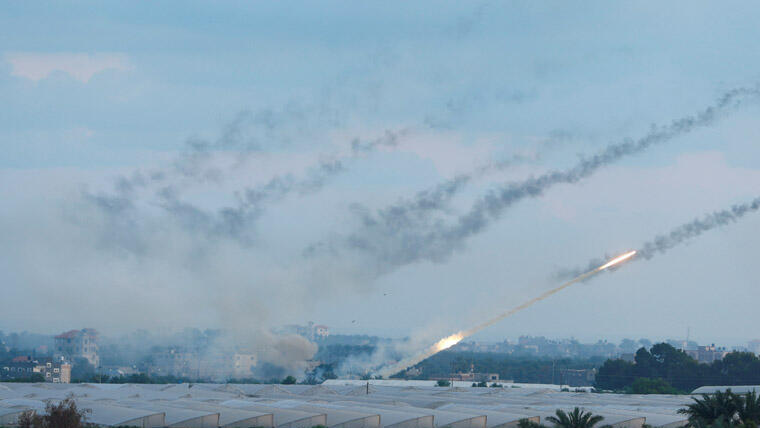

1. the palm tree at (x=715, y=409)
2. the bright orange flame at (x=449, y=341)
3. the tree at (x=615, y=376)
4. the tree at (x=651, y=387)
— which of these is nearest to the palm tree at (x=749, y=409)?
the palm tree at (x=715, y=409)

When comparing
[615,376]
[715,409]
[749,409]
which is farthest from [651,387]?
[749,409]

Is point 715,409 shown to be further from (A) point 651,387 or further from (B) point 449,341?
(A) point 651,387

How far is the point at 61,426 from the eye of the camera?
167ft

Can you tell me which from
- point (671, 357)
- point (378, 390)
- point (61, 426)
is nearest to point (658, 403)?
point (378, 390)

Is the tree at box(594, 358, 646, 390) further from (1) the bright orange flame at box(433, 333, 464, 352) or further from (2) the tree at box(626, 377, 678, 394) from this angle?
(1) the bright orange flame at box(433, 333, 464, 352)

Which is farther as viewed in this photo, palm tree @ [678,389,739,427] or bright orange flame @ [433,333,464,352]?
bright orange flame @ [433,333,464,352]

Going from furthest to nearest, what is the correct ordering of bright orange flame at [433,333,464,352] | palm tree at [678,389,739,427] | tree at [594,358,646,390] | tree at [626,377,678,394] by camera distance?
tree at [594,358,646,390] → tree at [626,377,678,394] → bright orange flame at [433,333,464,352] → palm tree at [678,389,739,427]

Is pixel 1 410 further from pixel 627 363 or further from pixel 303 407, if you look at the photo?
pixel 627 363

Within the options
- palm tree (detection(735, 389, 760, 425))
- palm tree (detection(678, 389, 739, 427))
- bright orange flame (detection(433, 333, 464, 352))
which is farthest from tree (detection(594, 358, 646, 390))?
palm tree (detection(735, 389, 760, 425))

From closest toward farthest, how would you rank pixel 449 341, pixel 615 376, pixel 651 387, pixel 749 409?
pixel 749 409
pixel 449 341
pixel 651 387
pixel 615 376

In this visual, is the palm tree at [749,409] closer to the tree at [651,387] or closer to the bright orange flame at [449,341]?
the bright orange flame at [449,341]

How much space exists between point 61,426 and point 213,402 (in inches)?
1225

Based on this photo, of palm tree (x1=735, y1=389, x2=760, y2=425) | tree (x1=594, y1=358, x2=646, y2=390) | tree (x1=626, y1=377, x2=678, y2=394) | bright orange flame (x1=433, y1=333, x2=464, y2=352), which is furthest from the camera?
tree (x1=594, y1=358, x2=646, y2=390)

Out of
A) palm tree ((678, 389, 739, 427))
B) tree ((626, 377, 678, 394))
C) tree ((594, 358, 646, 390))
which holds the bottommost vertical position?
palm tree ((678, 389, 739, 427))
